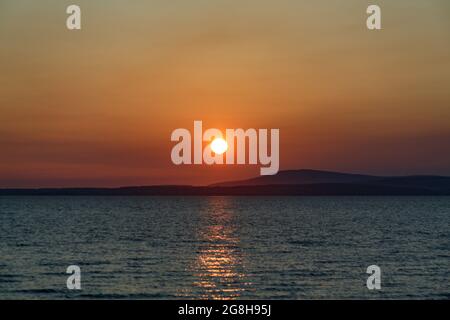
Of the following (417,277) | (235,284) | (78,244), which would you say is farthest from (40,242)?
(417,277)

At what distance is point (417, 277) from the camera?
44.9m

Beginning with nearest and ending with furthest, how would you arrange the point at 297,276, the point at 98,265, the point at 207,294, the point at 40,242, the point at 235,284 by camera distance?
the point at 207,294 < the point at 235,284 < the point at 297,276 < the point at 98,265 < the point at 40,242

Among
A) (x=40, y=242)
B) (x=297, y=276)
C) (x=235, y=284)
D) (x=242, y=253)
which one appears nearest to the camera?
Answer: (x=235, y=284)

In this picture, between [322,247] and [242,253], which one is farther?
[322,247]

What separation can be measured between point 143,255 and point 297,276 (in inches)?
786

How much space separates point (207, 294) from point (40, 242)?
41.9m

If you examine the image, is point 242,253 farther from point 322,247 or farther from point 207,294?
point 207,294

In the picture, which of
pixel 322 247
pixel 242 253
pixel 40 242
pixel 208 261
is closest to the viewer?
pixel 208 261
